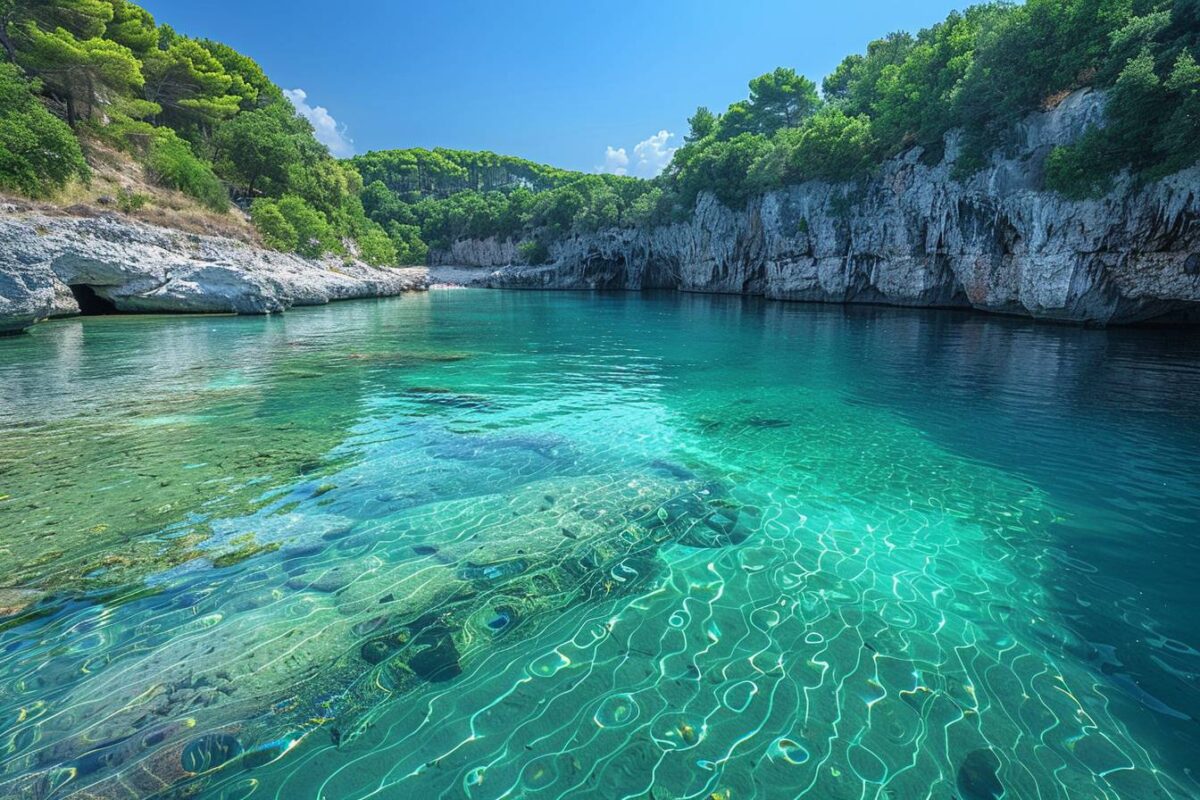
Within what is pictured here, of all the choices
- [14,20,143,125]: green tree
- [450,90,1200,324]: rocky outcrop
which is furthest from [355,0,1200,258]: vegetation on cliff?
[14,20,143,125]: green tree

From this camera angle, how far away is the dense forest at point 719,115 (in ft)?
59.6

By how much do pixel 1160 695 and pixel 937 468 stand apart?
13.9 ft

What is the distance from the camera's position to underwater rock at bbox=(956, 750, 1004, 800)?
9.24ft

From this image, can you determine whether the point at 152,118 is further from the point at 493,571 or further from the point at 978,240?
the point at 978,240

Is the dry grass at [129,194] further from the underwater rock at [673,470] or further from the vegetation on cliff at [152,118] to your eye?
the underwater rock at [673,470]

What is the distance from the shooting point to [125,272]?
2305cm

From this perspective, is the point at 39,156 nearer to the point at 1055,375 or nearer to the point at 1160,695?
the point at 1160,695

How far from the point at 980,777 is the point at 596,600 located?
2.69 m

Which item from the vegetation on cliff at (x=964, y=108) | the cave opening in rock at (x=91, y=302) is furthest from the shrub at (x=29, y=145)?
the vegetation on cliff at (x=964, y=108)

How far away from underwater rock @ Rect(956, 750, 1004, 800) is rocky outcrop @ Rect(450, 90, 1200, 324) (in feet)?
74.7

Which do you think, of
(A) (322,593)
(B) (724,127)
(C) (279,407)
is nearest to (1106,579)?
(A) (322,593)

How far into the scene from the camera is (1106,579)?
473 cm

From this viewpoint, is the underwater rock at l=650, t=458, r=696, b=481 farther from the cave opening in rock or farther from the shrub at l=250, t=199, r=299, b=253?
the shrub at l=250, t=199, r=299, b=253

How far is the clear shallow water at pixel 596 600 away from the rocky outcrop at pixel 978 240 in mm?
13199
